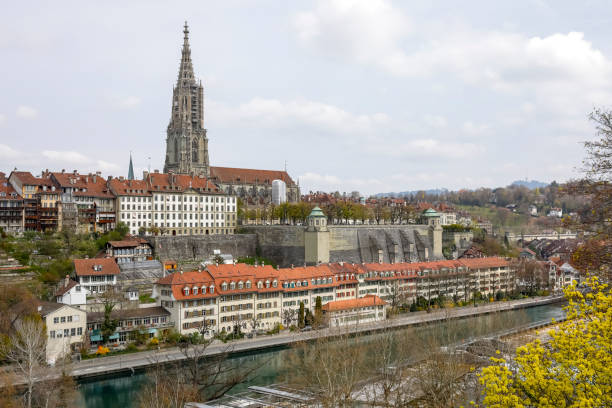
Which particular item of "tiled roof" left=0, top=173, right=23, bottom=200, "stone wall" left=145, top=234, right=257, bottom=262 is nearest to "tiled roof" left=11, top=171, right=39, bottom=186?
"tiled roof" left=0, top=173, right=23, bottom=200

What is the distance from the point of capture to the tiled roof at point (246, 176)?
3547 inches

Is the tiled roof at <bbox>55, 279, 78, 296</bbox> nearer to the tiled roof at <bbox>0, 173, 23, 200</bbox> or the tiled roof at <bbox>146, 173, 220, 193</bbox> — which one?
the tiled roof at <bbox>0, 173, 23, 200</bbox>

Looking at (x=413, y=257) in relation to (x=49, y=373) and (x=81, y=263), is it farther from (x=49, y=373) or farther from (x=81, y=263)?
(x=49, y=373)

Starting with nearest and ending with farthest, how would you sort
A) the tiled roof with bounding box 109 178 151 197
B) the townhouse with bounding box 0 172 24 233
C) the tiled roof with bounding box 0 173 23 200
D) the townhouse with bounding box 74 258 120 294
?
the townhouse with bounding box 74 258 120 294 → the townhouse with bounding box 0 172 24 233 → the tiled roof with bounding box 0 173 23 200 → the tiled roof with bounding box 109 178 151 197

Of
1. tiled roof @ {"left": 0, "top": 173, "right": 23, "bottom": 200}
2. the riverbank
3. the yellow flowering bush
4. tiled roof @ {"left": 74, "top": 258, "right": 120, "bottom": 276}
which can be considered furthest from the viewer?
tiled roof @ {"left": 0, "top": 173, "right": 23, "bottom": 200}

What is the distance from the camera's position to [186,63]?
302ft

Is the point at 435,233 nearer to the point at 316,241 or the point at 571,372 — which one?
the point at 316,241

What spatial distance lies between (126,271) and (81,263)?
16.6 feet

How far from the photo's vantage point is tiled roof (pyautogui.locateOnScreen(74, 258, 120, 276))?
144 ft

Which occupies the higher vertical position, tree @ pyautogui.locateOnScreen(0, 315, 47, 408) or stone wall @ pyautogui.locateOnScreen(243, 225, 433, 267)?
stone wall @ pyautogui.locateOnScreen(243, 225, 433, 267)

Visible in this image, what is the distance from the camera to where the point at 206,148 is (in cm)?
9119

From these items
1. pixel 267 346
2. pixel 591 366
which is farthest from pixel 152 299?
pixel 591 366

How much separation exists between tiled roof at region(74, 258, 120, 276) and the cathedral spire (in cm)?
5147

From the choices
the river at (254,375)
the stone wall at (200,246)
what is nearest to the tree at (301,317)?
the river at (254,375)
